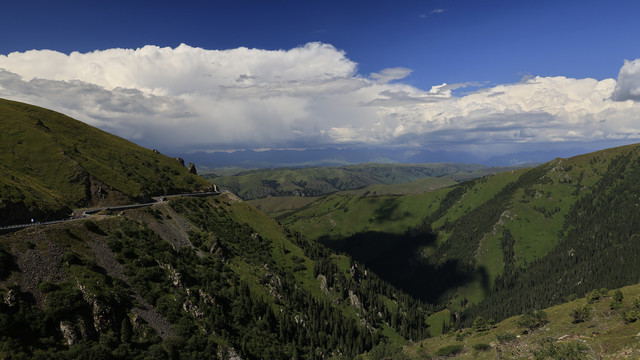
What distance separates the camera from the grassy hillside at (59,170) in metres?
95.0

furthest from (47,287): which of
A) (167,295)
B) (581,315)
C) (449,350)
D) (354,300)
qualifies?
(354,300)

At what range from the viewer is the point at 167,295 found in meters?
85.1

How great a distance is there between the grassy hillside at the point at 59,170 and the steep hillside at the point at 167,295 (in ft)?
57.5

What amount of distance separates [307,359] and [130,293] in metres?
67.0

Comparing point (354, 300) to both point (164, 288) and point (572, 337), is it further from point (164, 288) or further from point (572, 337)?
point (164, 288)

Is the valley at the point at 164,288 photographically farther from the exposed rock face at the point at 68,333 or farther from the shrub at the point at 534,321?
the shrub at the point at 534,321

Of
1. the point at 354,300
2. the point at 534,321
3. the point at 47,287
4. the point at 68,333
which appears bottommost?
the point at 354,300

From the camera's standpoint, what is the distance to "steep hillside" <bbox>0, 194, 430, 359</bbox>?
6078cm

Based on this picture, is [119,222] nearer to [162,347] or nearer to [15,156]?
[162,347]

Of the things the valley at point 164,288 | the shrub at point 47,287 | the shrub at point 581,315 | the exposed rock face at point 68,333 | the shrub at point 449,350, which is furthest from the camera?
the shrub at point 449,350

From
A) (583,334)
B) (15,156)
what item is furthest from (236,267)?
(583,334)

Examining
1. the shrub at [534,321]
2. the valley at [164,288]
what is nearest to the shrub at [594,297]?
the valley at [164,288]

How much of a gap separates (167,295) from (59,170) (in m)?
90.8

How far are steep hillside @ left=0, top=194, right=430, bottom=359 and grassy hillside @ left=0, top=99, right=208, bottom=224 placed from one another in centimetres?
1753
